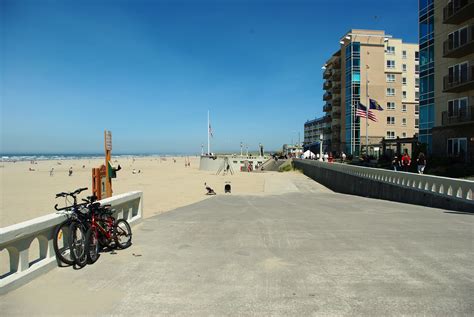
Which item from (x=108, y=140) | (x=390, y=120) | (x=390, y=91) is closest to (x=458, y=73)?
(x=108, y=140)

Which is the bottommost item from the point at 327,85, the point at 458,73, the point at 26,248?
the point at 26,248

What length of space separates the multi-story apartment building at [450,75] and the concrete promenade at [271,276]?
2310 centimetres

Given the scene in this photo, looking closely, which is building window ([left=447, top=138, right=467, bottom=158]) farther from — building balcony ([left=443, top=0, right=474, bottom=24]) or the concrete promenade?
the concrete promenade

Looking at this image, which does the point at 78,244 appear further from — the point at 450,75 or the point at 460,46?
the point at 450,75

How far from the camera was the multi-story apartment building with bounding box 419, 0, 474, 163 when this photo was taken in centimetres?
2864

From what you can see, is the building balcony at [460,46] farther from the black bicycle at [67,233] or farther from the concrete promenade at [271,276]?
the black bicycle at [67,233]

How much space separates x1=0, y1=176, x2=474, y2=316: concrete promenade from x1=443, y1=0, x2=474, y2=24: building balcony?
24.9 meters

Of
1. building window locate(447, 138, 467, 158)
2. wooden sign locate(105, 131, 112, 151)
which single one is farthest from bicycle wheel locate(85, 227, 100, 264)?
building window locate(447, 138, 467, 158)

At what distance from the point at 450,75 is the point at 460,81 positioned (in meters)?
1.86

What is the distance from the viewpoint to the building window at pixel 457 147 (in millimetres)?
28884

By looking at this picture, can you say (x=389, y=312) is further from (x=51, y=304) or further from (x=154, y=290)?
(x=51, y=304)

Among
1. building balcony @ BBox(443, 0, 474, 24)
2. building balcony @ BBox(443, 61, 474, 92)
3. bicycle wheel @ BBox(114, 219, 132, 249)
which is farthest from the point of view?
building balcony @ BBox(443, 61, 474, 92)

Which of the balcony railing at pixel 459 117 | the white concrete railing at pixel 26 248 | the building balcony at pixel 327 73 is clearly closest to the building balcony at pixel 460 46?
the balcony railing at pixel 459 117

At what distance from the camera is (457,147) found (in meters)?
30.1
